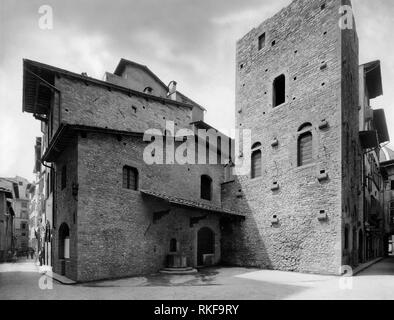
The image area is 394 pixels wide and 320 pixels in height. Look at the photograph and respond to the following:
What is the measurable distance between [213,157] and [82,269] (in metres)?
9.80

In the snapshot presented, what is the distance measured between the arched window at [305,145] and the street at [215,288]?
4854mm

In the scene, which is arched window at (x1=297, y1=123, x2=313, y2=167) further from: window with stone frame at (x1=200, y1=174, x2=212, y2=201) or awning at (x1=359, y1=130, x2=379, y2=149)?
window with stone frame at (x1=200, y1=174, x2=212, y2=201)

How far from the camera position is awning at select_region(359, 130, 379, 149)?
16141mm

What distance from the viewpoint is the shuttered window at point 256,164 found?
1542 centimetres

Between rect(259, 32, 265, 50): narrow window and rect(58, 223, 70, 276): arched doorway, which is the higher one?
rect(259, 32, 265, 50): narrow window

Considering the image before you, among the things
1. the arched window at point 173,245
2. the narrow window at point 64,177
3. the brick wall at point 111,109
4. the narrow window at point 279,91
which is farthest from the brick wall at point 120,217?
the narrow window at point 279,91

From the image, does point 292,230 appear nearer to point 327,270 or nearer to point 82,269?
point 327,270

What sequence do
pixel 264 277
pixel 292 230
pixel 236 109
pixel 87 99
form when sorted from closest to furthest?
1. pixel 264 277
2. pixel 292 230
3. pixel 87 99
4. pixel 236 109

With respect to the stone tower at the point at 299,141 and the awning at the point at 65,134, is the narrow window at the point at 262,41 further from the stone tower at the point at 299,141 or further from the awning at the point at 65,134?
the awning at the point at 65,134

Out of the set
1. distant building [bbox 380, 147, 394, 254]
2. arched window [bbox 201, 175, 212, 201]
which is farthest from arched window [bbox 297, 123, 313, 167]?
distant building [bbox 380, 147, 394, 254]

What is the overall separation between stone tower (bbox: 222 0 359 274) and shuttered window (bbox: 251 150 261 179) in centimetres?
5

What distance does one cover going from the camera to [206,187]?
17156 millimetres

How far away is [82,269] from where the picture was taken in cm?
1027
